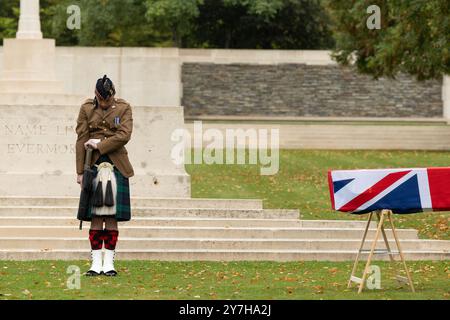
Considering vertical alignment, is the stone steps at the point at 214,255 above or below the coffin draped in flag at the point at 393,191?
below

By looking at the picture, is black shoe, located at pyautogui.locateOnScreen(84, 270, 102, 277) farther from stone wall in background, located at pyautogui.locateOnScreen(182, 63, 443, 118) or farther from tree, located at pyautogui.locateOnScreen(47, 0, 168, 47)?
stone wall in background, located at pyautogui.locateOnScreen(182, 63, 443, 118)

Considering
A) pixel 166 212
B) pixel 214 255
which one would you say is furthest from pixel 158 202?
pixel 214 255

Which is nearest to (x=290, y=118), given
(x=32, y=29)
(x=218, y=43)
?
(x=218, y=43)

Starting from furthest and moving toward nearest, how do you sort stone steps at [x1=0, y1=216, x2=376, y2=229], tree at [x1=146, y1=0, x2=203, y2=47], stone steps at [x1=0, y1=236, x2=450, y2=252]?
tree at [x1=146, y1=0, x2=203, y2=47] → stone steps at [x1=0, y1=216, x2=376, y2=229] → stone steps at [x1=0, y1=236, x2=450, y2=252]

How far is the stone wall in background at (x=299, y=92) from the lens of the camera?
55.3 m

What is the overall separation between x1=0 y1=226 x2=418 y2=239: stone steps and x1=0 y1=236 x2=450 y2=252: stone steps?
22cm

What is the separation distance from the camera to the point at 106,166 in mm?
14484

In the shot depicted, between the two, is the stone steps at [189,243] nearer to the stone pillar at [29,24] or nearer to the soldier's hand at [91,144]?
the soldier's hand at [91,144]

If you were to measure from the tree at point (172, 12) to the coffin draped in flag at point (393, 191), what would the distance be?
40580 mm

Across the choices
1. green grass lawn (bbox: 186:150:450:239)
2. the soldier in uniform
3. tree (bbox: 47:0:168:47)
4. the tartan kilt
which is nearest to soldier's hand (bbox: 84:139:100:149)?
the soldier in uniform

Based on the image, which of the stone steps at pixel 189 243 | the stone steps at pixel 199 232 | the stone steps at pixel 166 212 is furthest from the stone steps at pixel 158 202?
the stone steps at pixel 189 243

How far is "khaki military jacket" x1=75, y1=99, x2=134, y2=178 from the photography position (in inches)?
571

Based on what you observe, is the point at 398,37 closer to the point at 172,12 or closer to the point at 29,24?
the point at 29,24
